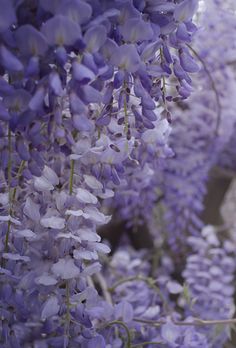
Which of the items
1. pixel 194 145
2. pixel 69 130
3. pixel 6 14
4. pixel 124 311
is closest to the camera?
pixel 6 14

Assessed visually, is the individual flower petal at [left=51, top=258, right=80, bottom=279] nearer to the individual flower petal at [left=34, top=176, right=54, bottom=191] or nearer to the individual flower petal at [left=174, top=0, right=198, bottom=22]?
the individual flower petal at [left=34, top=176, right=54, bottom=191]

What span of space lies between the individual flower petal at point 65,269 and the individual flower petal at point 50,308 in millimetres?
50

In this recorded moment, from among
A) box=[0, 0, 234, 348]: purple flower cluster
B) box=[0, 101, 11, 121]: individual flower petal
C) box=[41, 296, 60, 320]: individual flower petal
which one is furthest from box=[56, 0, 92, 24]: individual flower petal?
box=[41, 296, 60, 320]: individual flower petal

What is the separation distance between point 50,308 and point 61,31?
0.34 meters

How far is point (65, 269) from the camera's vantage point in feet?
2.31

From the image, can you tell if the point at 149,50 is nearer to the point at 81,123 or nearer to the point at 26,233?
the point at 81,123

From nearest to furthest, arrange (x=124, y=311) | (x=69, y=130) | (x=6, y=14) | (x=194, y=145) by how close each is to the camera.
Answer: (x=6, y=14)
(x=69, y=130)
(x=124, y=311)
(x=194, y=145)

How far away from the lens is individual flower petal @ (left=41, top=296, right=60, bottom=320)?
735 millimetres

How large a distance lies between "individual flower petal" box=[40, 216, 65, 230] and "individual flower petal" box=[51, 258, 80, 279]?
0.16 ft

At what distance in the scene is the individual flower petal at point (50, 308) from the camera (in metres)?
0.74

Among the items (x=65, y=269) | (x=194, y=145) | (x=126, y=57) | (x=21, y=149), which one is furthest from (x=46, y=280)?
(x=194, y=145)

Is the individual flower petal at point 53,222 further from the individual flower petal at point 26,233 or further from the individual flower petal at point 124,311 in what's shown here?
the individual flower petal at point 124,311

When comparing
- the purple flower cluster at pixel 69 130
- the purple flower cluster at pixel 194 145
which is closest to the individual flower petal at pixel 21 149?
the purple flower cluster at pixel 69 130

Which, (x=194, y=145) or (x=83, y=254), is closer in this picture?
(x=83, y=254)
